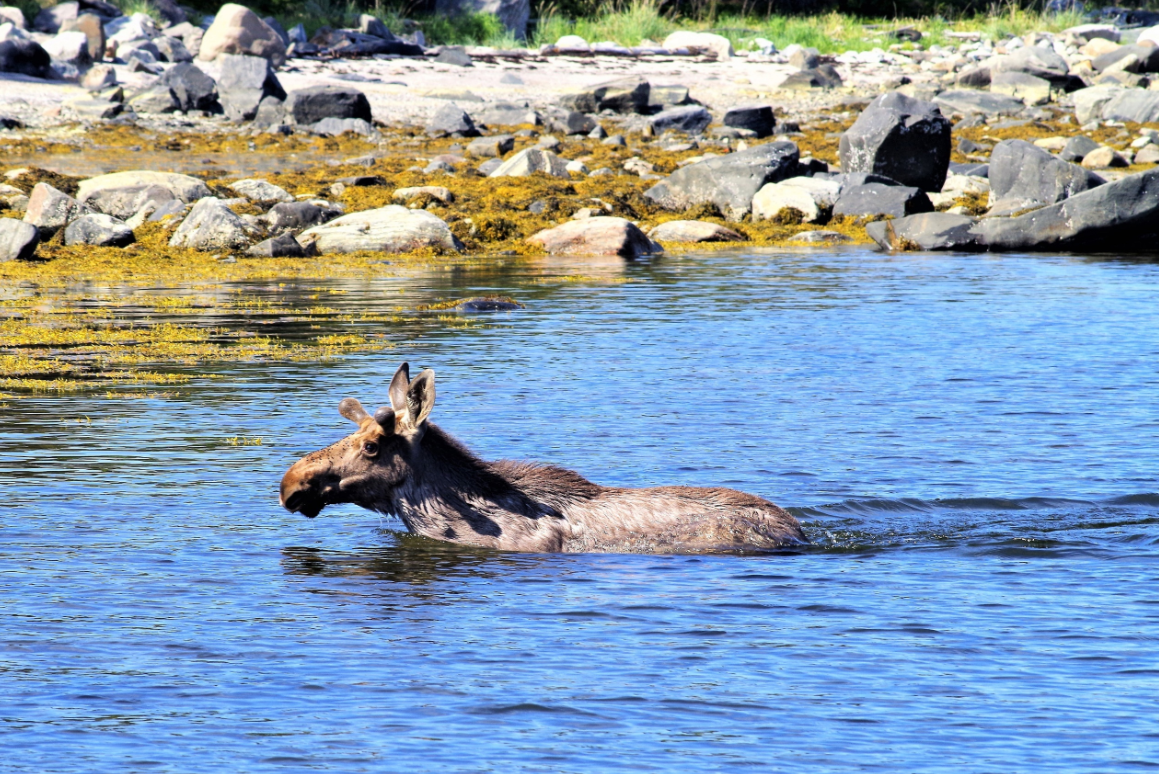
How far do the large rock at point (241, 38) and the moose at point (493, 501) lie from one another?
36343 millimetres

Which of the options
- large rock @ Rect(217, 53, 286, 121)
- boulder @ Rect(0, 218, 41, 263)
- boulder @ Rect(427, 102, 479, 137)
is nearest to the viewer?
boulder @ Rect(0, 218, 41, 263)

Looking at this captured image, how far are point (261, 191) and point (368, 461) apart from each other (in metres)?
21.4

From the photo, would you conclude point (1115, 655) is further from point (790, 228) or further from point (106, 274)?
point (790, 228)

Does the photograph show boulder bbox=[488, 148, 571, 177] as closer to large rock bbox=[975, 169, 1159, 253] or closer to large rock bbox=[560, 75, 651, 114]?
large rock bbox=[975, 169, 1159, 253]

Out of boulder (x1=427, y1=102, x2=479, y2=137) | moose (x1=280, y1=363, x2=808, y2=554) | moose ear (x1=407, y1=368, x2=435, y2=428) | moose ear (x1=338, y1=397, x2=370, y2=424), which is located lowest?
moose (x1=280, y1=363, x2=808, y2=554)

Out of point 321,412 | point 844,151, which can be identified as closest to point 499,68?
point 844,151

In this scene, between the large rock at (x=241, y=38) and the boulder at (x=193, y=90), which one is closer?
the boulder at (x=193, y=90)

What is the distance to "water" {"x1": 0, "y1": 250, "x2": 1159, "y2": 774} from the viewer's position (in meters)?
6.16

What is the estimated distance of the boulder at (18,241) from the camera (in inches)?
974

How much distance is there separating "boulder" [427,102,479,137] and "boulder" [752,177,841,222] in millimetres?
10917

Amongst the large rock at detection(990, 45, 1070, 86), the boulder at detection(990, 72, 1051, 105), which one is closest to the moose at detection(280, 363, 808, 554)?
the boulder at detection(990, 72, 1051, 105)

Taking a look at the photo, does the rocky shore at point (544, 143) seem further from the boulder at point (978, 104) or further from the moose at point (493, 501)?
the moose at point (493, 501)

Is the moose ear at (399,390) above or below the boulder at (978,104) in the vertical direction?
below

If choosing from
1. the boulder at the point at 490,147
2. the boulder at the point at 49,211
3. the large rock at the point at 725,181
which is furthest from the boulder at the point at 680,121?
the boulder at the point at 49,211
